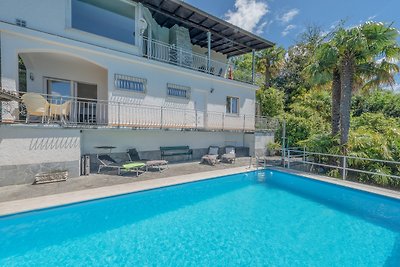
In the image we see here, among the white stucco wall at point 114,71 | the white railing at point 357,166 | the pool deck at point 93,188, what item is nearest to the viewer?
the pool deck at point 93,188

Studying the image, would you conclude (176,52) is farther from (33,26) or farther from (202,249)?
(202,249)

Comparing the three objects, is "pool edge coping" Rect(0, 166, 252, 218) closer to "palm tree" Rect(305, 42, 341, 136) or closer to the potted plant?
"palm tree" Rect(305, 42, 341, 136)

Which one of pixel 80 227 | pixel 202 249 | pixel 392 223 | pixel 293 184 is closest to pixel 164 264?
pixel 202 249

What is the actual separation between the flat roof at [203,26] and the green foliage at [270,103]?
6309mm

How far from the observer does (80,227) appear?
578cm

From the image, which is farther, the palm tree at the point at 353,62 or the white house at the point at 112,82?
the palm tree at the point at 353,62

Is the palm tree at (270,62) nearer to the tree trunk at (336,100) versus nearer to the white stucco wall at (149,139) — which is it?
the white stucco wall at (149,139)

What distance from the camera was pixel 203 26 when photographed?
15617mm

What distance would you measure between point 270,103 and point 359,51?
43.0ft

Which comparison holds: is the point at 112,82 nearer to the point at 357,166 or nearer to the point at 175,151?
the point at 175,151

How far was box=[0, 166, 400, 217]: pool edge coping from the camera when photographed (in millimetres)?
5984

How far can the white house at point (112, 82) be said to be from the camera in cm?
841

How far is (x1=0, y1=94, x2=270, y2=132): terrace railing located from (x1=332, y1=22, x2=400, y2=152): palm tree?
755 cm

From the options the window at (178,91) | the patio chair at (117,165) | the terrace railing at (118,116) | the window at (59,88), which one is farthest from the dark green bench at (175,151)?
the window at (59,88)
